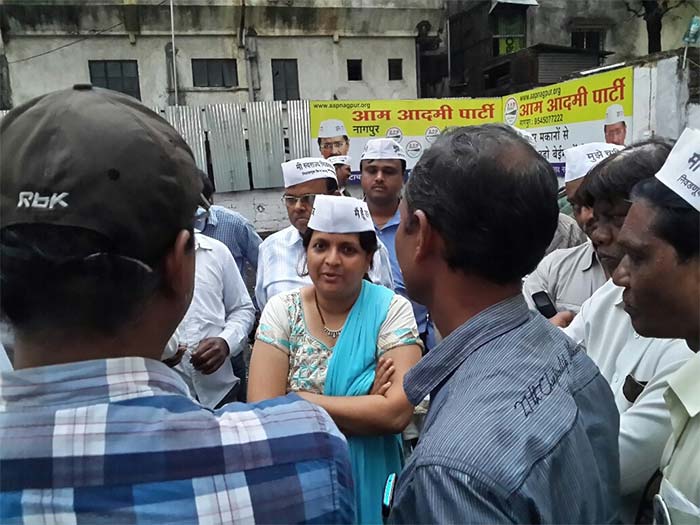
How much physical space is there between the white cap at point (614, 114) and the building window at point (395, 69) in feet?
39.8

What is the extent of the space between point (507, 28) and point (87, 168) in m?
21.0

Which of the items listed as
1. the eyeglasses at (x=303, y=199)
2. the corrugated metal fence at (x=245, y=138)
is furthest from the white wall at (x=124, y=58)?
the eyeglasses at (x=303, y=199)

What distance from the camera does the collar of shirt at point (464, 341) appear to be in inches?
44.6

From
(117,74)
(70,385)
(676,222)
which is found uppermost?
(117,74)

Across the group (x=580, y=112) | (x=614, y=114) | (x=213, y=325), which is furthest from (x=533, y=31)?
(x=213, y=325)

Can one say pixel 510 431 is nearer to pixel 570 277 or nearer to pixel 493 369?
pixel 493 369

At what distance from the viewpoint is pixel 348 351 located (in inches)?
82.5

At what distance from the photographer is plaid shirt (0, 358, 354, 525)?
746 millimetres

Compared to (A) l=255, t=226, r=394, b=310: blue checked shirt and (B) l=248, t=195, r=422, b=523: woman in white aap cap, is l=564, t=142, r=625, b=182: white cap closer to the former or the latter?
(A) l=255, t=226, r=394, b=310: blue checked shirt

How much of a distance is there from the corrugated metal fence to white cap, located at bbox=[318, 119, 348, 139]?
4.38 ft

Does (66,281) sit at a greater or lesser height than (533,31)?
lesser

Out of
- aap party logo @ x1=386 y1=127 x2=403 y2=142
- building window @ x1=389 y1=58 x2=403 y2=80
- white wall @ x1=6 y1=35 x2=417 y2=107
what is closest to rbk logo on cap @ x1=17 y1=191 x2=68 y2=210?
aap party logo @ x1=386 y1=127 x2=403 y2=142

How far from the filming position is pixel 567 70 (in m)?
16.3

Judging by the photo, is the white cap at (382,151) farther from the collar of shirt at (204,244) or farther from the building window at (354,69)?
the building window at (354,69)
